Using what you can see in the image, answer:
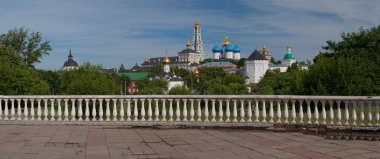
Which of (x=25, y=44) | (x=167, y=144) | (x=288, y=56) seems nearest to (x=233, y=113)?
(x=167, y=144)

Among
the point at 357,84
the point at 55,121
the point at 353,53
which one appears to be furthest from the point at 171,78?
the point at 55,121

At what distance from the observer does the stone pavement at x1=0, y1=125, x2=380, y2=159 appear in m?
7.60

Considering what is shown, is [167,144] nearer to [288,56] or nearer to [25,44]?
[25,44]

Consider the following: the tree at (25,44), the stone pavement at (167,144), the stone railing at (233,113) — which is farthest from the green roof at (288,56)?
the stone pavement at (167,144)

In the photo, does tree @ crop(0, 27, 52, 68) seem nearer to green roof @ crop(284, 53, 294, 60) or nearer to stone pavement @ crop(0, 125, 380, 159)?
stone pavement @ crop(0, 125, 380, 159)

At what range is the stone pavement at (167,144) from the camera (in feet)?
24.9

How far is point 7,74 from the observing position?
17812mm

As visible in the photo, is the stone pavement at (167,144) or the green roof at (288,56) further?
the green roof at (288,56)

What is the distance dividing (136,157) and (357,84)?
68.4 feet

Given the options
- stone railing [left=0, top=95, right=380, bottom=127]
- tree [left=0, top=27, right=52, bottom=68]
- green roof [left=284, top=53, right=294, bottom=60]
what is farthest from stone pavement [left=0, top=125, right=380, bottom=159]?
green roof [left=284, top=53, right=294, bottom=60]

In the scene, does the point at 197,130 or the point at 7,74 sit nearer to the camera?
the point at 197,130

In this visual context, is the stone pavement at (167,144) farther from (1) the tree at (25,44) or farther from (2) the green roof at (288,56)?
(2) the green roof at (288,56)

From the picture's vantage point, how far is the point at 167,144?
8844 millimetres

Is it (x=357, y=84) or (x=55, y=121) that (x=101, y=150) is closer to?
(x=55, y=121)
